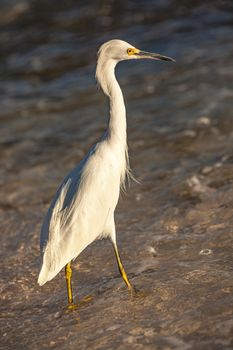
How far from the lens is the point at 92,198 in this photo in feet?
15.0

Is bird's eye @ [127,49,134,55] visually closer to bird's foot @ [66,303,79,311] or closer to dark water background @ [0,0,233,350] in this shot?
dark water background @ [0,0,233,350]

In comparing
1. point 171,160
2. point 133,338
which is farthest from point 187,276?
point 171,160

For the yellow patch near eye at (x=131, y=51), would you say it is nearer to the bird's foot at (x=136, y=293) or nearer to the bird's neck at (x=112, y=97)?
the bird's neck at (x=112, y=97)

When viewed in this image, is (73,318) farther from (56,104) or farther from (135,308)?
(56,104)

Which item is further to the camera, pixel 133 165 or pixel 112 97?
pixel 133 165

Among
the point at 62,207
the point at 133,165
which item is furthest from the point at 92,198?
the point at 133,165

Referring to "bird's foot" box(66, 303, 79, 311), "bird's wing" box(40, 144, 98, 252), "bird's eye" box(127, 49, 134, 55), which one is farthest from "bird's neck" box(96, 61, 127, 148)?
"bird's foot" box(66, 303, 79, 311)

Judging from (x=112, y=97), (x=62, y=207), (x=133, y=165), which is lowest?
(x=133, y=165)

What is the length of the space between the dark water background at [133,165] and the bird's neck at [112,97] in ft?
3.45

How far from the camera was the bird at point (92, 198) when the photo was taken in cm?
451

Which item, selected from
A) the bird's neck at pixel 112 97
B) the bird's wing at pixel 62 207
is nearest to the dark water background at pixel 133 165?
the bird's wing at pixel 62 207

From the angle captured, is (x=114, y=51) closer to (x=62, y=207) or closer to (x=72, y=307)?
(x=62, y=207)

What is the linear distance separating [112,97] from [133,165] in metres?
2.70

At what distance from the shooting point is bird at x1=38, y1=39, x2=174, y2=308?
4.51 m
